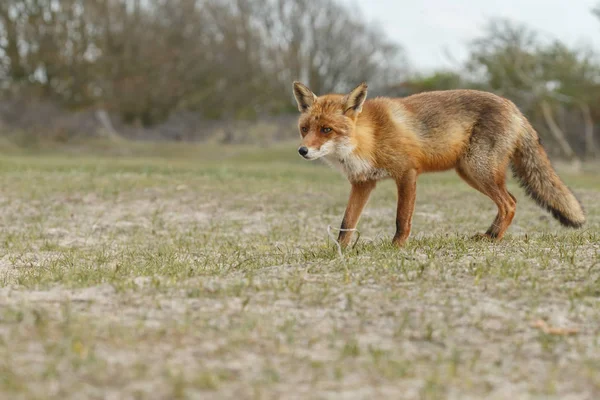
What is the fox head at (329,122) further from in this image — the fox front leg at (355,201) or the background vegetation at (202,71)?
the background vegetation at (202,71)

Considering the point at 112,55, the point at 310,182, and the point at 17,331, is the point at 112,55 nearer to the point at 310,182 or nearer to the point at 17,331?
the point at 310,182

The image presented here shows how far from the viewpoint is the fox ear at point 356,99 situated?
6891mm

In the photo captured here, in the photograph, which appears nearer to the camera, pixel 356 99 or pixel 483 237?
pixel 356 99

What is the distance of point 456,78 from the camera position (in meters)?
35.0

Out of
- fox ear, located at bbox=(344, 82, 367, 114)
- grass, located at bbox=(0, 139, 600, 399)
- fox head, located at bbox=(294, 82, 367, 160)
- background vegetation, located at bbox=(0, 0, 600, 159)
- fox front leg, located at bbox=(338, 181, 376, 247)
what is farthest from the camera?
background vegetation, located at bbox=(0, 0, 600, 159)

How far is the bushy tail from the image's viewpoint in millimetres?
7316

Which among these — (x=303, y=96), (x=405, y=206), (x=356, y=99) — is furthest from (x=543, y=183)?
(x=303, y=96)

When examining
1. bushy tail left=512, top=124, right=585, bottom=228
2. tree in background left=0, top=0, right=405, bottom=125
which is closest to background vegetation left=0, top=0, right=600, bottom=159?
tree in background left=0, top=0, right=405, bottom=125

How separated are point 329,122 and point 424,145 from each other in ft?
3.46

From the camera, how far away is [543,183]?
744 cm

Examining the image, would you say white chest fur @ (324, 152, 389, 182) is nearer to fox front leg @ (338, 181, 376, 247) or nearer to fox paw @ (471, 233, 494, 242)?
fox front leg @ (338, 181, 376, 247)

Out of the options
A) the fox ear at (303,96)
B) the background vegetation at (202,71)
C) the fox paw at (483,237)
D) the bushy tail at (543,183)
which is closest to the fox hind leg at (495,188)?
the fox paw at (483,237)

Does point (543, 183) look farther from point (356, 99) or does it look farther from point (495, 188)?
point (356, 99)

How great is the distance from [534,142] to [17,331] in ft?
18.6
